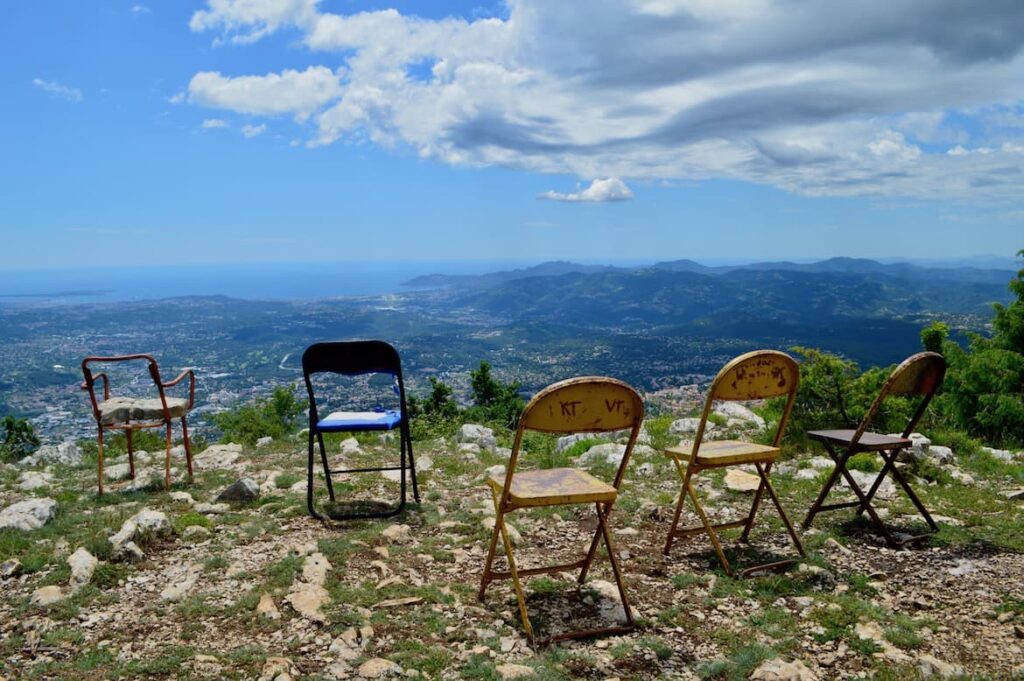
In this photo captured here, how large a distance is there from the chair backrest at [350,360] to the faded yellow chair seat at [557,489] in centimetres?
216

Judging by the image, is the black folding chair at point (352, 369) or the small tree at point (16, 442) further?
the small tree at point (16, 442)

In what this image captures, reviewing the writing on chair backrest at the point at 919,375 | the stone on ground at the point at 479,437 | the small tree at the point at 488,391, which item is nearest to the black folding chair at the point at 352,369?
the stone on ground at the point at 479,437

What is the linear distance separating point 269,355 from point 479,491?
12312 cm

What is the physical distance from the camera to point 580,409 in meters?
3.95

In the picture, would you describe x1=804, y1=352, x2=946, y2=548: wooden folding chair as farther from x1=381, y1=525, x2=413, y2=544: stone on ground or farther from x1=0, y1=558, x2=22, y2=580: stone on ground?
x1=0, y1=558, x2=22, y2=580: stone on ground

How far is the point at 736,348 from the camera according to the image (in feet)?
448

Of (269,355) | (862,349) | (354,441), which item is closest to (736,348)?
(862,349)

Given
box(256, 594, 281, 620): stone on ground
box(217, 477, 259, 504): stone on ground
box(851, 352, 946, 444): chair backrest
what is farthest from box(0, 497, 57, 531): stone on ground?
box(851, 352, 946, 444): chair backrest

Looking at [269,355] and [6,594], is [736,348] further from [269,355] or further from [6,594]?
[6,594]

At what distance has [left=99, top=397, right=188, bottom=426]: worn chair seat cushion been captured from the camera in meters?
6.90

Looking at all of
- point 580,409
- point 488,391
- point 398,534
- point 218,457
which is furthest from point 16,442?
point 488,391

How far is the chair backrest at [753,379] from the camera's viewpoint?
4.64 m

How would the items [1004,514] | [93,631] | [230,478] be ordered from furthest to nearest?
[230,478]
[1004,514]
[93,631]

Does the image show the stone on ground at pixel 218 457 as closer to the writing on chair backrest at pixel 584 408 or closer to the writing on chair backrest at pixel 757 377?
the writing on chair backrest at pixel 584 408
